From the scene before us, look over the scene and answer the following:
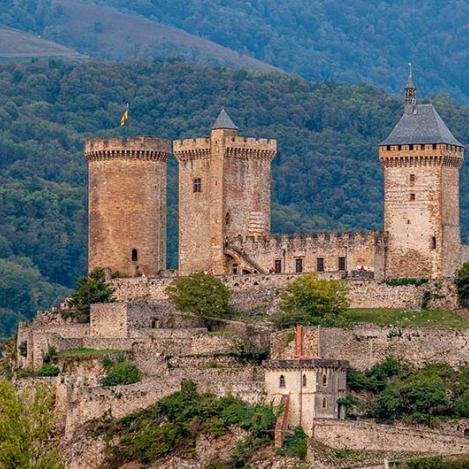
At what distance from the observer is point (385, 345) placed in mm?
80688

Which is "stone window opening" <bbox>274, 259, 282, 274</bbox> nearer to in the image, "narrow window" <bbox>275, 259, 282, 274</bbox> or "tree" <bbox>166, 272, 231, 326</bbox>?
"narrow window" <bbox>275, 259, 282, 274</bbox>

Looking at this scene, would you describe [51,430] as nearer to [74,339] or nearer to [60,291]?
[74,339]

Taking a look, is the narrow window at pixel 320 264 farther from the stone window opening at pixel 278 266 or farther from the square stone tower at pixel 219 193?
the square stone tower at pixel 219 193

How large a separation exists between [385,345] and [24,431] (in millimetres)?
13030

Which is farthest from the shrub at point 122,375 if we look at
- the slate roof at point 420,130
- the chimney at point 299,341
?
the slate roof at point 420,130

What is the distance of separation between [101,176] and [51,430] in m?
15.7

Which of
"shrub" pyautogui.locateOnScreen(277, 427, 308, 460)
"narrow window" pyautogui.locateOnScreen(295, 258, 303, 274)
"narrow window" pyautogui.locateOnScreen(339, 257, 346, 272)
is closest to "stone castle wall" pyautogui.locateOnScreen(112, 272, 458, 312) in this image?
"narrow window" pyautogui.locateOnScreen(339, 257, 346, 272)

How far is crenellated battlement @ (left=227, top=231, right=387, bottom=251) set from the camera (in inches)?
3514

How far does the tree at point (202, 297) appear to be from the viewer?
86.2 meters

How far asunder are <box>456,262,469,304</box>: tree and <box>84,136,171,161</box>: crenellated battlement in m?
13.7

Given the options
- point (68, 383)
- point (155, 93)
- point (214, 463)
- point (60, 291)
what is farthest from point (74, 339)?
point (155, 93)

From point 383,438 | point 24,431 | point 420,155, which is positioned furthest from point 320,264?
point 24,431

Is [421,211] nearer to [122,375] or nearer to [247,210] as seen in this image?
[247,210]

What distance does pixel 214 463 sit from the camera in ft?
249
